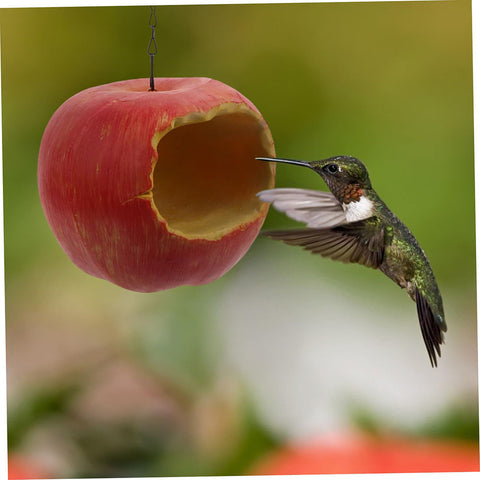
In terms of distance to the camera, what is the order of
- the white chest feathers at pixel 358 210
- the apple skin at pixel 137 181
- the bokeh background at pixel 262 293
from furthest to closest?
the bokeh background at pixel 262 293 → the white chest feathers at pixel 358 210 → the apple skin at pixel 137 181

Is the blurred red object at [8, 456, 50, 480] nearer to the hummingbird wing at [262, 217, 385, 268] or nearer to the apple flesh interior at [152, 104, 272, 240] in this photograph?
the apple flesh interior at [152, 104, 272, 240]

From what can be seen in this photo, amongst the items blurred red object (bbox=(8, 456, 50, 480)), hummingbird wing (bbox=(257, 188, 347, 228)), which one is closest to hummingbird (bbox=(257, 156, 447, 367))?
hummingbird wing (bbox=(257, 188, 347, 228))

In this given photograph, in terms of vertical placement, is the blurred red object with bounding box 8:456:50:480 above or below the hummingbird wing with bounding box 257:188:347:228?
below

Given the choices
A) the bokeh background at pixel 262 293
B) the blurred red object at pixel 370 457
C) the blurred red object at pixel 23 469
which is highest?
the bokeh background at pixel 262 293

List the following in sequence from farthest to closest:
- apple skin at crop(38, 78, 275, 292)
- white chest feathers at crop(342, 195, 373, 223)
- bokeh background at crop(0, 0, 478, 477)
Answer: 1. bokeh background at crop(0, 0, 478, 477)
2. white chest feathers at crop(342, 195, 373, 223)
3. apple skin at crop(38, 78, 275, 292)

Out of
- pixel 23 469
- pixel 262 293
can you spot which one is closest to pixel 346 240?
pixel 262 293

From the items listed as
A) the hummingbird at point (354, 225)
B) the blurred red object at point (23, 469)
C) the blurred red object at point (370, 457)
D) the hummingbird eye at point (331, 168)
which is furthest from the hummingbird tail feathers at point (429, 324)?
the blurred red object at point (23, 469)

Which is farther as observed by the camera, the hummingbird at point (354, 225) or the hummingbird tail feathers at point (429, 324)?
the hummingbird tail feathers at point (429, 324)

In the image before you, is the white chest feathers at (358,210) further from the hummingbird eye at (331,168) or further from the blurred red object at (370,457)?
the blurred red object at (370,457)

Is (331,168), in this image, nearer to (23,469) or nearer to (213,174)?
(213,174)

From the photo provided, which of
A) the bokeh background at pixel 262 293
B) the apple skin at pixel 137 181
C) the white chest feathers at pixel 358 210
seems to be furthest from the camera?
the bokeh background at pixel 262 293
